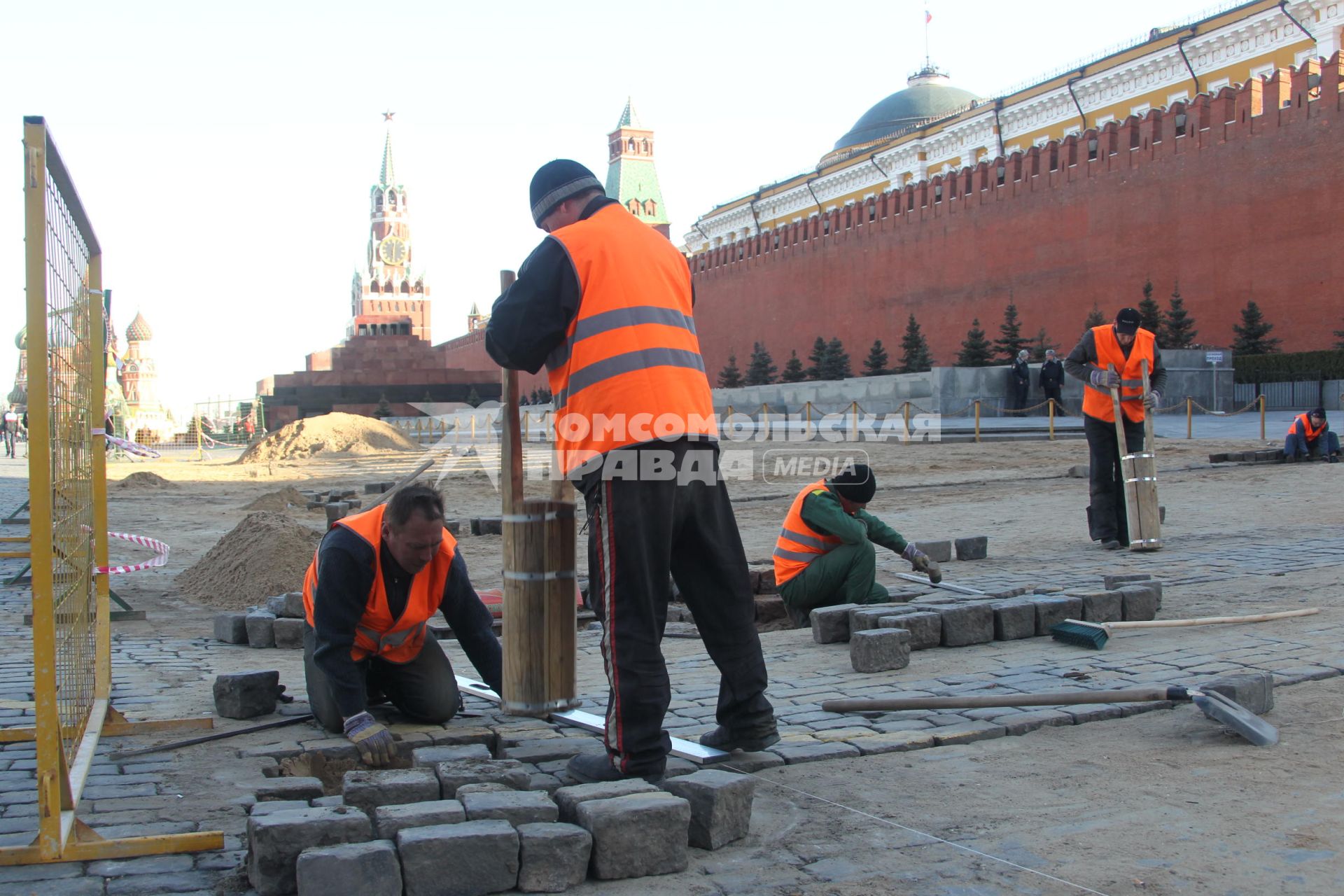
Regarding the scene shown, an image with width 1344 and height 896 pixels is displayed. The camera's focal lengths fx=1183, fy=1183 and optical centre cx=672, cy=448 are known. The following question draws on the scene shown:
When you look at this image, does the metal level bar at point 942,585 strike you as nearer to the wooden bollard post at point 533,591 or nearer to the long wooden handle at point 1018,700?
the long wooden handle at point 1018,700

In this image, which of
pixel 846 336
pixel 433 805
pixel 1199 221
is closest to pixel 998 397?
pixel 1199 221

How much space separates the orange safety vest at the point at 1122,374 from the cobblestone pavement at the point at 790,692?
1.27m

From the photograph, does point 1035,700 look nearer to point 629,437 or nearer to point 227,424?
point 629,437

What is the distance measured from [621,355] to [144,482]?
18.9m

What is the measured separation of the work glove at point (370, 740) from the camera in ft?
12.2

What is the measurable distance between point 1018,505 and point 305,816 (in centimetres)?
1061

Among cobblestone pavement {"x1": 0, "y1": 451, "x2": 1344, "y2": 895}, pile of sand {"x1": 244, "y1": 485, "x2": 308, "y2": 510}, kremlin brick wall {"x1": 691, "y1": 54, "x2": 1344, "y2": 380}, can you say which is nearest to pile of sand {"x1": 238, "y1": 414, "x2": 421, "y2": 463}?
pile of sand {"x1": 244, "y1": 485, "x2": 308, "y2": 510}

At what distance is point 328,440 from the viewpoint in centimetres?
2997

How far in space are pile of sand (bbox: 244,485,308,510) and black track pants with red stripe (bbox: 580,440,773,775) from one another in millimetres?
11601

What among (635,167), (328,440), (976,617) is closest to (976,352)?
(328,440)

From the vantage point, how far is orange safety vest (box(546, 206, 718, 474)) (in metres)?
3.33

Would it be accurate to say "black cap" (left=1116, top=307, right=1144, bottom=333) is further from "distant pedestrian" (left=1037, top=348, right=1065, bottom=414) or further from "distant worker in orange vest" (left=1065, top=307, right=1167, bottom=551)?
"distant pedestrian" (left=1037, top=348, right=1065, bottom=414)

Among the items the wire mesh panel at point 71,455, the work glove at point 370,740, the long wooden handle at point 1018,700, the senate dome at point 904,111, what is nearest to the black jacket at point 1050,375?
the long wooden handle at point 1018,700

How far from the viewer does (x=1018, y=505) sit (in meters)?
12.3
